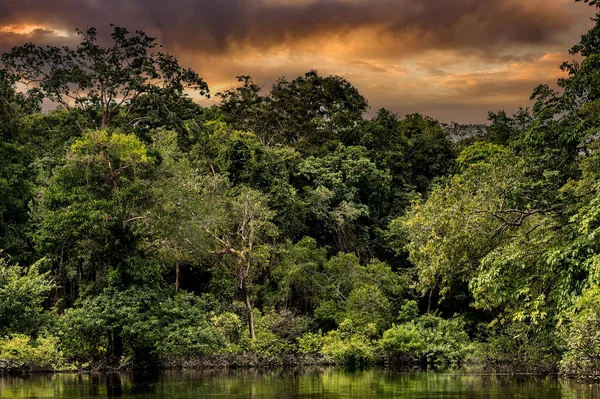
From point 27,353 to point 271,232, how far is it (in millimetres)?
13029

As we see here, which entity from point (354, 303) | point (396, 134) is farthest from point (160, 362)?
point (396, 134)

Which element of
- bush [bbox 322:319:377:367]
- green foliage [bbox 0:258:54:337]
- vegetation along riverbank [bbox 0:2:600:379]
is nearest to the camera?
vegetation along riverbank [bbox 0:2:600:379]

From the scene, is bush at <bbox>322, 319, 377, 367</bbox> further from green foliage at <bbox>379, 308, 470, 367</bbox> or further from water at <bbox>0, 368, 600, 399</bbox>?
water at <bbox>0, 368, 600, 399</bbox>

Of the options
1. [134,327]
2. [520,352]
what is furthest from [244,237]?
[520,352]

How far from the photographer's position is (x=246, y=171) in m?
37.1

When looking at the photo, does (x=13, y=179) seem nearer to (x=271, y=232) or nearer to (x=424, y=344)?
(x=271, y=232)

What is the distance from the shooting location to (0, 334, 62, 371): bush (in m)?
24.4

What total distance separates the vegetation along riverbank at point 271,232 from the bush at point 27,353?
0.10 m

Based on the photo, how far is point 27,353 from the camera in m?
24.8

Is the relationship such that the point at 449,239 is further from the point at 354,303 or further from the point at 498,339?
the point at 354,303

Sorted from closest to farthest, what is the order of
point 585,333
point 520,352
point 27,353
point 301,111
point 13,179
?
point 585,333
point 520,352
point 27,353
point 13,179
point 301,111

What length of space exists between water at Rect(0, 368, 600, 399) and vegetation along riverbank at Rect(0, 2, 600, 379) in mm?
1553

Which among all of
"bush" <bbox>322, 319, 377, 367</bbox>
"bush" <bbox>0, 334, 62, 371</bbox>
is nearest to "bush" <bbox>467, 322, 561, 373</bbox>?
"bush" <bbox>322, 319, 377, 367</bbox>

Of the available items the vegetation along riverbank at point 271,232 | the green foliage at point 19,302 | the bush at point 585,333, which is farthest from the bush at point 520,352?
the green foliage at point 19,302
